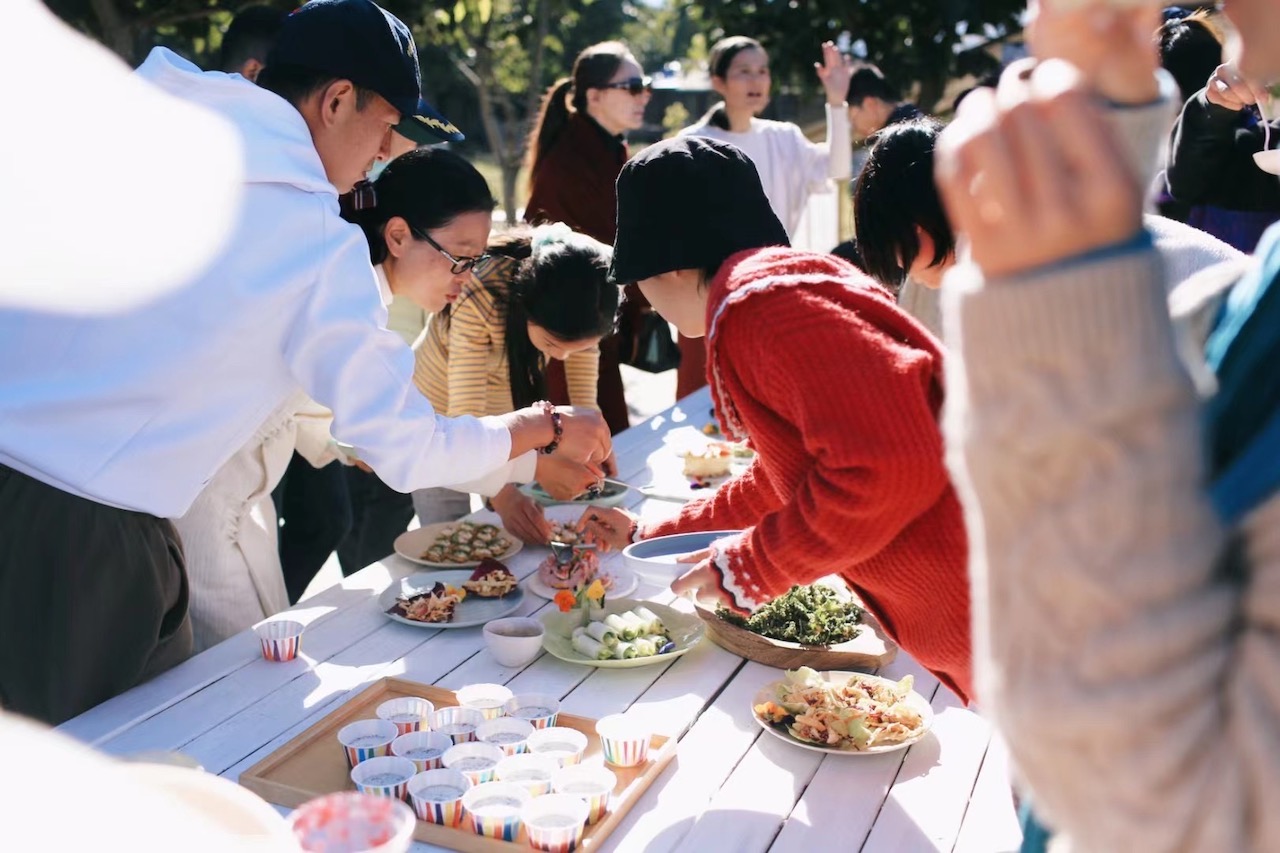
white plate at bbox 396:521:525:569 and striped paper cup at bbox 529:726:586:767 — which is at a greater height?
striped paper cup at bbox 529:726:586:767

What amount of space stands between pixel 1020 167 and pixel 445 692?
4.93 ft

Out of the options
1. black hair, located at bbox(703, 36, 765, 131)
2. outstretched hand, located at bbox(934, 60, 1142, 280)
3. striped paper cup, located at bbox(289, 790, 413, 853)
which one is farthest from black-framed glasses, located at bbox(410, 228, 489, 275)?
black hair, located at bbox(703, 36, 765, 131)

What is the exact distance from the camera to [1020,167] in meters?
0.57

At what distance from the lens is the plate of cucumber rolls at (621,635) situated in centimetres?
202

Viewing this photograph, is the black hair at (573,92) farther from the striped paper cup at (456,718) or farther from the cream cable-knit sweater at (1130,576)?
the cream cable-knit sweater at (1130,576)

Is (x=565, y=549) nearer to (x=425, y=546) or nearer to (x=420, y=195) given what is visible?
(x=425, y=546)

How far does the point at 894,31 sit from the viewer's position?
26.4ft

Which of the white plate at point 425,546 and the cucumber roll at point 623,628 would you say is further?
the white plate at point 425,546

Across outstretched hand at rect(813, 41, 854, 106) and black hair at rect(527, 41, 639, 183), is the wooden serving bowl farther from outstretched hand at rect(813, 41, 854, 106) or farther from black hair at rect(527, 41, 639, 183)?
outstretched hand at rect(813, 41, 854, 106)

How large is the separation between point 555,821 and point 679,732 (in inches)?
15.0

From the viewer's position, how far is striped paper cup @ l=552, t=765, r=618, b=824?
4.90ft

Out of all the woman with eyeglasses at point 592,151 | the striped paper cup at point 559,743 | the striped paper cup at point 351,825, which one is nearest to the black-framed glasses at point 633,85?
the woman with eyeglasses at point 592,151

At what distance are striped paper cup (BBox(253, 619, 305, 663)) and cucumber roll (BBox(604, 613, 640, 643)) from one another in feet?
1.85

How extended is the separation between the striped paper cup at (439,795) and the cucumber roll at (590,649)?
51 cm
